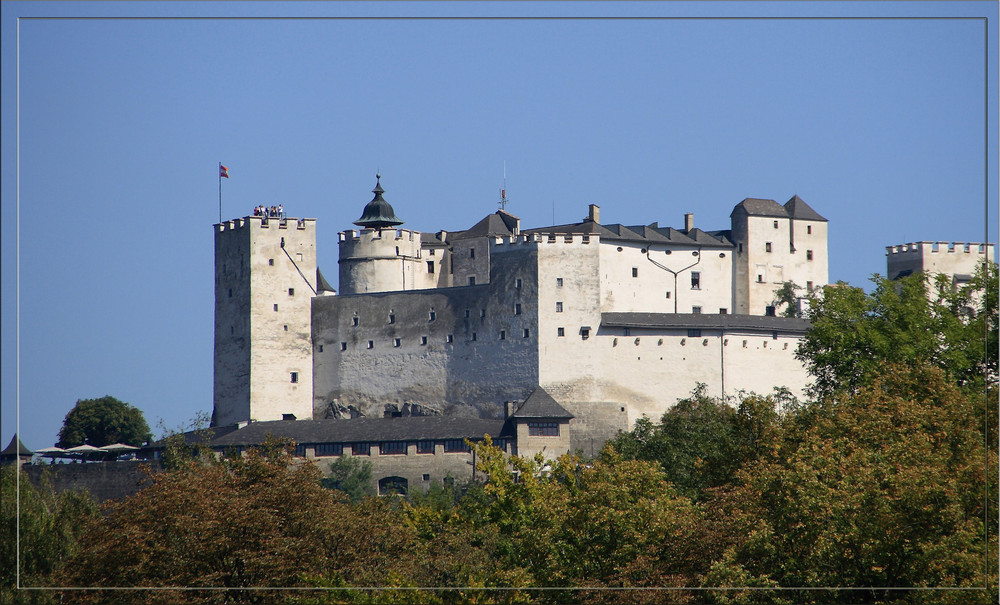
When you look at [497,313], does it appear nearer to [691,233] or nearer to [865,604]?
[691,233]

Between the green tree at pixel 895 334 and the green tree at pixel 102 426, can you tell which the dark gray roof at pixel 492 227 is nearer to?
the green tree at pixel 102 426

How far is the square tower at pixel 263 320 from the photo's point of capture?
68.2 metres

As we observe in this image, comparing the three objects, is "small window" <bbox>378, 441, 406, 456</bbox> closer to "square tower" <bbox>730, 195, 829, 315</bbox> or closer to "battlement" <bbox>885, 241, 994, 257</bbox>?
"square tower" <bbox>730, 195, 829, 315</bbox>

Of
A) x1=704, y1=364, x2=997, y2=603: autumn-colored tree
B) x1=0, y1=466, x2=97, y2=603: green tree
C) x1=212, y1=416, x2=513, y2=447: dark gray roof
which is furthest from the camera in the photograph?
x1=212, y1=416, x2=513, y2=447: dark gray roof

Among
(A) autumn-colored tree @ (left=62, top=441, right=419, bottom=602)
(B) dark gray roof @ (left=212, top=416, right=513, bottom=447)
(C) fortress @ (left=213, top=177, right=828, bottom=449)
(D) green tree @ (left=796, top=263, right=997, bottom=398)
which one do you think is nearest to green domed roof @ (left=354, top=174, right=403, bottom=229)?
(C) fortress @ (left=213, top=177, right=828, bottom=449)

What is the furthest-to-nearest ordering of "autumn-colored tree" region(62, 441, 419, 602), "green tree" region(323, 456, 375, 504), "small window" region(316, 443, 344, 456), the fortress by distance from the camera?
the fortress < "small window" region(316, 443, 344, 456) < "green tree" region(323, 456, 375, 504) < "autumn-colored tree" region(62, 441, 419, 602)

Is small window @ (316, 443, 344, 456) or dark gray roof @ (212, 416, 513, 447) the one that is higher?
dark gray roof @ (212, 416, 513, 447)

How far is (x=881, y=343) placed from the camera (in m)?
39.9

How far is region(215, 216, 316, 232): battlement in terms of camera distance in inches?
2734

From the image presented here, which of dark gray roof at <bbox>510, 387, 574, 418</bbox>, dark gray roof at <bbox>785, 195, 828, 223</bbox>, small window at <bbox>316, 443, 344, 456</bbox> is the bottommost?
small window at <bbox>316, 443, 344, 456</bbox>

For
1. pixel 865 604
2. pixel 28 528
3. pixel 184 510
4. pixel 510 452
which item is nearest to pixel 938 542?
pixel 865 604

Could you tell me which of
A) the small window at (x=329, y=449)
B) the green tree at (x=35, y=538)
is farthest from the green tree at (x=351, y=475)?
the green tree at (x=35, y=538)

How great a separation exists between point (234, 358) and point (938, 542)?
166 ft

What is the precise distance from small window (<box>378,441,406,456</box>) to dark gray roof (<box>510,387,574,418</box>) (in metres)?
4.35
